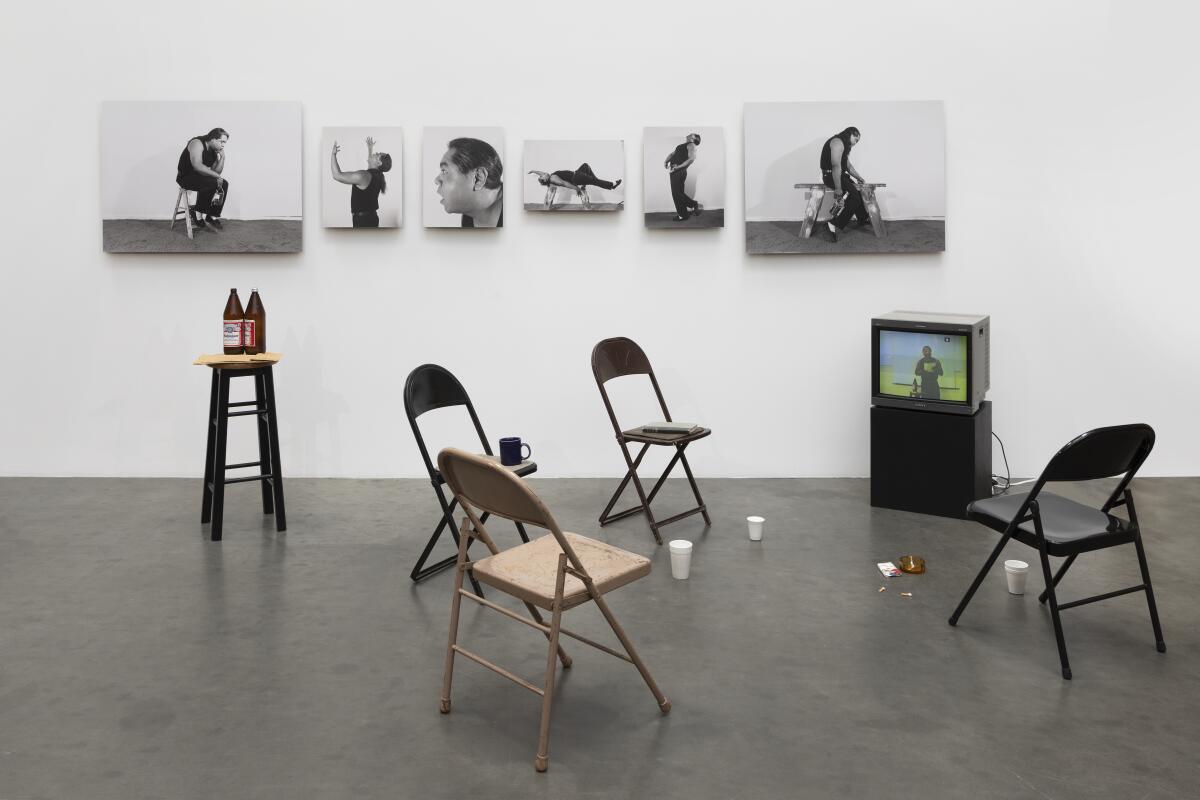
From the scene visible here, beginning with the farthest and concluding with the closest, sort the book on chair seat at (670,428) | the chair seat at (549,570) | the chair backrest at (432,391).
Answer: the book on chair seat at (670,428), the chair backrest at (432,391), the chair seat at (549,570)

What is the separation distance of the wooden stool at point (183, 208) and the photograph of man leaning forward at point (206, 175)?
0.02 m

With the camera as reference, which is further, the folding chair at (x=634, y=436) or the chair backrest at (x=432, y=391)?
the folding chair at (x=634, y=436)

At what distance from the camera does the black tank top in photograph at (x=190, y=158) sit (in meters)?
6.03

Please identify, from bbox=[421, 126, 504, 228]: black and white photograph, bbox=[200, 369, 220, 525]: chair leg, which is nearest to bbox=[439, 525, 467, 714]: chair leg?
bbox=[200, 369, 220, 525]: chair leg

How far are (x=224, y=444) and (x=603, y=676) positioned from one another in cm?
240

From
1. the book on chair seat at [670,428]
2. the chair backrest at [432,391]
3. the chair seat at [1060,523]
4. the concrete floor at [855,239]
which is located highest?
the concrete floor at [855,239]

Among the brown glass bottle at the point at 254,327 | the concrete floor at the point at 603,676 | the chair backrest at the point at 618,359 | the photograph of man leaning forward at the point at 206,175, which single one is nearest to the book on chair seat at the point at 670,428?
the chair backrest at the point at 618,359

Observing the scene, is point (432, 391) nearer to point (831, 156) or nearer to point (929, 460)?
point (929, 460)

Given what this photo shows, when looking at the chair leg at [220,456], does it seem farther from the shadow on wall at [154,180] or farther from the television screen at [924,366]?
the television screen at [924,366]

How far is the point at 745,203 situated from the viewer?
6.08 m

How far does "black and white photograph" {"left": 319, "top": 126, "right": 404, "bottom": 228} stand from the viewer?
606 cm

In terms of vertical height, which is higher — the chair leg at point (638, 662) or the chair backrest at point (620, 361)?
the chair backrest at point (620, 361)

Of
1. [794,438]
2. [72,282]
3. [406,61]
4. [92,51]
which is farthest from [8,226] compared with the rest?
[794,438]

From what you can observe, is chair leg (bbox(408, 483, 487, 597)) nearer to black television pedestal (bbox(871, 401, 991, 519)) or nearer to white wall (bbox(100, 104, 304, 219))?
black television pedestal (bbox(871, 401, 991, 519))
